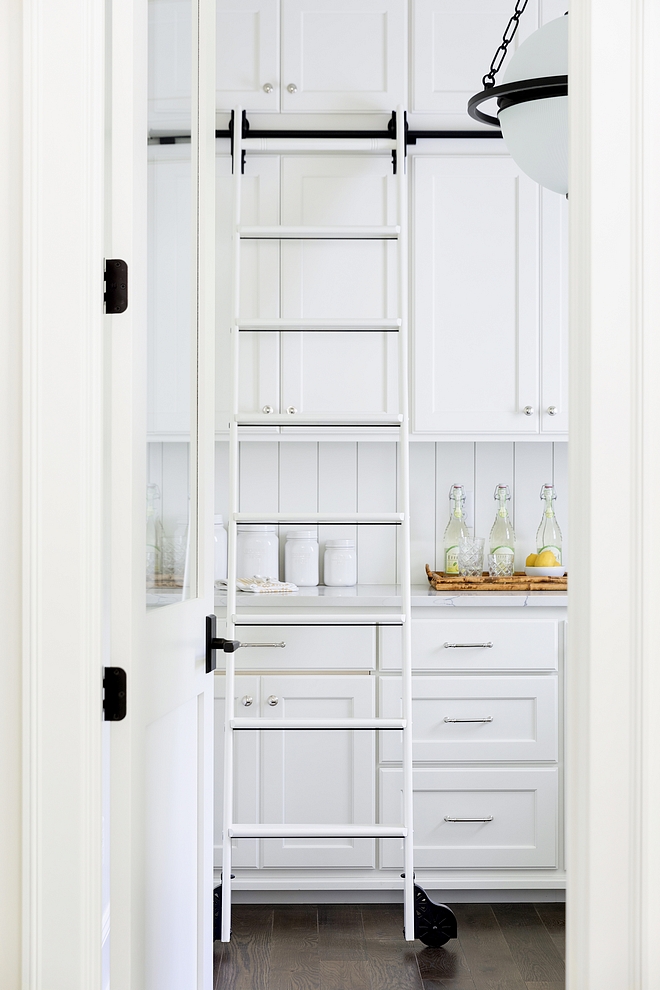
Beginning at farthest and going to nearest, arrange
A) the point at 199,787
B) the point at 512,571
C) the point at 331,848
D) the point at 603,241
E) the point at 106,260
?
the point at 512,571, the point at 331,848, the point at 199,787, the point at 106,260, the point at 603,241

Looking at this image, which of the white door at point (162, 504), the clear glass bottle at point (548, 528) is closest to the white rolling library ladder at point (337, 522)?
the clear glass bottle at point (548, 528)

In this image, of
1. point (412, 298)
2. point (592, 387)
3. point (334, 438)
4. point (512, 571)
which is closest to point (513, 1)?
point (412, 298)

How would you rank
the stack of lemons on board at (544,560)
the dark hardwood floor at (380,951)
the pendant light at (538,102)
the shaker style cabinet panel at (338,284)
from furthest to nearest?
the stack of lemons on board at (544,560) → the shaker style cabinet panel at (338,284) → the dark hardwood floor at (380,951) → the pendant light at (538,102)

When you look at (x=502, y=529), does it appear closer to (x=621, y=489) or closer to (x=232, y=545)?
(x=232, y=545)

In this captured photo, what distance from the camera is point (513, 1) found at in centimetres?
267

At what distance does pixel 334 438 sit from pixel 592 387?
69.0 inches

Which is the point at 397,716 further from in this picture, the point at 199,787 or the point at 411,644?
the point at 199,787

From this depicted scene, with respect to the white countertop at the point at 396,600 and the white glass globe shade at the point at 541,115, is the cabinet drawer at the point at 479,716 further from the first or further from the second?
the white glass globe shade at the point at 541,115

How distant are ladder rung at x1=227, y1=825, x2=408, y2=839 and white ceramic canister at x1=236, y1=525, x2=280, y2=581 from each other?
86cm

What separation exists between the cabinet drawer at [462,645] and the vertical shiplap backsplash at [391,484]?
0.45m

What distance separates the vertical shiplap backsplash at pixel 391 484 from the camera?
2.96 metres

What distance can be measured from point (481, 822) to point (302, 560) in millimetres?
1013

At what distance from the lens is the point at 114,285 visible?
1.09 m

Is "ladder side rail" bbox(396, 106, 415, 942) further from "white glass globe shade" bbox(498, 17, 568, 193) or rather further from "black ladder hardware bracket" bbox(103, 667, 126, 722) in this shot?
"black ladder hardware bracket" bbox(103, 667, 126, 722)
